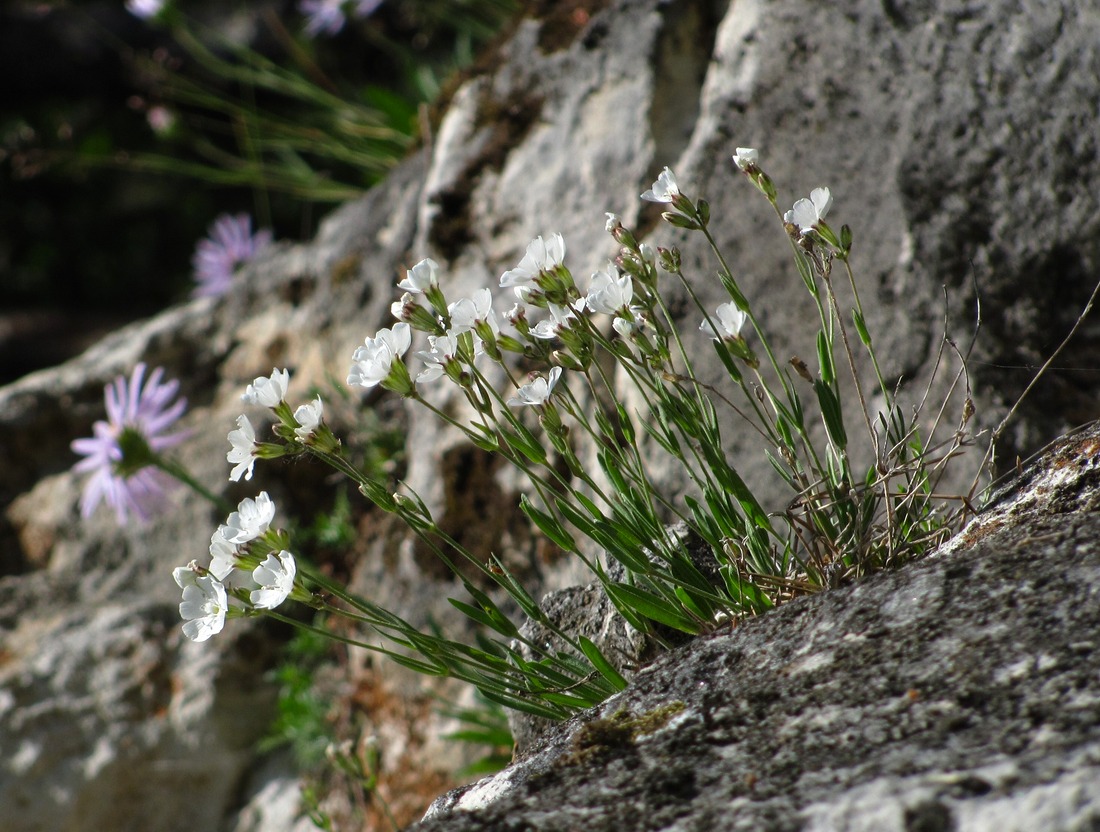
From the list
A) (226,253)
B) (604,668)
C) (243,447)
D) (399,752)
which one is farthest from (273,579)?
(226,253)

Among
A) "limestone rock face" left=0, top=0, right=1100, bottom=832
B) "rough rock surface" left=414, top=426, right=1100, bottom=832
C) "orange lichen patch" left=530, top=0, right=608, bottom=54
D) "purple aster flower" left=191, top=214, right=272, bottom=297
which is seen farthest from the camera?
"purple aster flower" left=191, top=214, right=272, bottom=297

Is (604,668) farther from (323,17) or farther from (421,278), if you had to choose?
(323,17)

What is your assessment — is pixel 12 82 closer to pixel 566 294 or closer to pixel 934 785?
pixel 566 294

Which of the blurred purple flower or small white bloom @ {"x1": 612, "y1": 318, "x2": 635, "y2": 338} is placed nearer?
small white bloom @ {"x1": 612, "y1": 318, "x2": 635, "y2": 338}

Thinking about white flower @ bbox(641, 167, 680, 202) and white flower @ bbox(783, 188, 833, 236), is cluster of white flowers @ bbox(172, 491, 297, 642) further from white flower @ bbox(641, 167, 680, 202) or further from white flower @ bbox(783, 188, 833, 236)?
white flower @ bbox(783, 188, 833, 236)

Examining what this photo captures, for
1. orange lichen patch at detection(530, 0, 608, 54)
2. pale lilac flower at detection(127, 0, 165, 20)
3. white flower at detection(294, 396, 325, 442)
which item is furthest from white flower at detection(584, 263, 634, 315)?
pale lilac flower at detection(127, 0, 165, 20)
